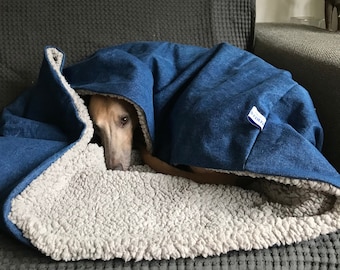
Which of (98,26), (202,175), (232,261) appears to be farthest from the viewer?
(98,26)

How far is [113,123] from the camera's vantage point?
4.50 ft

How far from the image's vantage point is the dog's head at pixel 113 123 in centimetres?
135

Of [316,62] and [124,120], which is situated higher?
[316,62]

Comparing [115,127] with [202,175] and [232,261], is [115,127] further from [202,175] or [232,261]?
[232,261]

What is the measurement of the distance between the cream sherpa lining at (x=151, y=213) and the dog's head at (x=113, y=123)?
0.23m

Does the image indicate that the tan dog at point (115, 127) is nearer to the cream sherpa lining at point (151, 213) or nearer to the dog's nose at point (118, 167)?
the dog's nose at point (118, 167)

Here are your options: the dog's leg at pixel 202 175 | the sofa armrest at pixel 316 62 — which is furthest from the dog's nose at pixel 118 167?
the sofa armrest at pixel 316 62

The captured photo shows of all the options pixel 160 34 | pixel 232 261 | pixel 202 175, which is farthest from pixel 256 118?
pixel 160 34

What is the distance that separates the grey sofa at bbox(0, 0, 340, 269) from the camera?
1.25 meters

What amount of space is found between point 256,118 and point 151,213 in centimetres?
30

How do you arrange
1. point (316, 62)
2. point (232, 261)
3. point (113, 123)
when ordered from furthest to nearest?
point (113, 123), point (316, 62), point (232, 261)

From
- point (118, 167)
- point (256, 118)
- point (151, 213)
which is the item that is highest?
point (256, 118)

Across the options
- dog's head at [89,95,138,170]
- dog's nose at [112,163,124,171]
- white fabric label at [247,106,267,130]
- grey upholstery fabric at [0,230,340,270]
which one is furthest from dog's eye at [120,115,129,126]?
grey upholstery fabric at [0,230,340,270]

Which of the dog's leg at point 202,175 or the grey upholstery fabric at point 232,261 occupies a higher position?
the grey upholstery fabric at point 232,261
